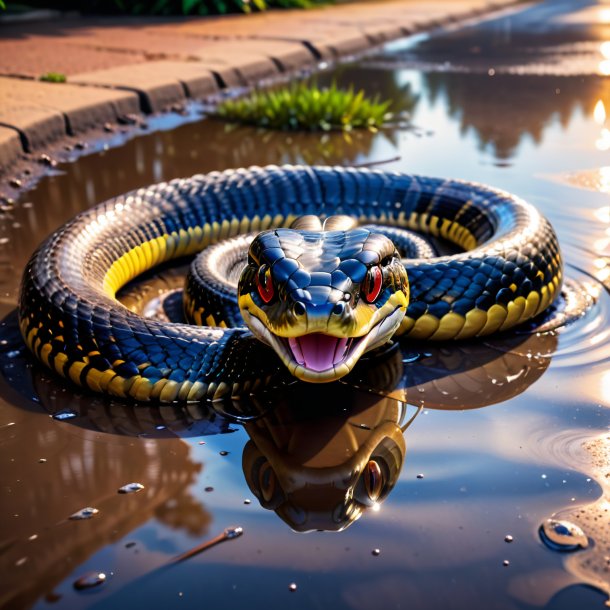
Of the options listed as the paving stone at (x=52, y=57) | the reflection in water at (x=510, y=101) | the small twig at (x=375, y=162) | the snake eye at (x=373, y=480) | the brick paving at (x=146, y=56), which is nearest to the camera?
the snake eye at (x=373, y=480)

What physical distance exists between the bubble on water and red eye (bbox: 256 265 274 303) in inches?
45.3

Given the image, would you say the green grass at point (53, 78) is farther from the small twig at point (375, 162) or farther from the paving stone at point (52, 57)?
the small twig at point (375, 162)

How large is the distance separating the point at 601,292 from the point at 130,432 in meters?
2.54

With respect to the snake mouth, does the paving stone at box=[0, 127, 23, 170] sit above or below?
below

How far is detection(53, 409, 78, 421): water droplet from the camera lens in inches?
126

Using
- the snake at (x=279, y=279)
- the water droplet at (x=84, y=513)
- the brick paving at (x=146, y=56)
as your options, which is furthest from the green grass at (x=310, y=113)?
the water droplet at (x=84, y=513)

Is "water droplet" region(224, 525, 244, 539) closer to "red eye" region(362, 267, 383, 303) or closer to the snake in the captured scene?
the snake

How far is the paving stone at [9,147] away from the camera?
236 inches

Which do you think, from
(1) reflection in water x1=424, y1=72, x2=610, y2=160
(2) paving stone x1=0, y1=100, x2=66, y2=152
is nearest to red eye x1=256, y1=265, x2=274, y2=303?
(2) paving stone x1=0, y1=100, x2=66, y2=152

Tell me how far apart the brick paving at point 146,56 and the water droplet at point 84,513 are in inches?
157

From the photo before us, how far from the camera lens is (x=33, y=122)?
653 cm

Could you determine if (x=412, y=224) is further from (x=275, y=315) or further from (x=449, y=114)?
(x=449, y=114)

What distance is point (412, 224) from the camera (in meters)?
Answer: 5.36

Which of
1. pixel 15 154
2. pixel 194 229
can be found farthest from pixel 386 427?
pixel 15 154
